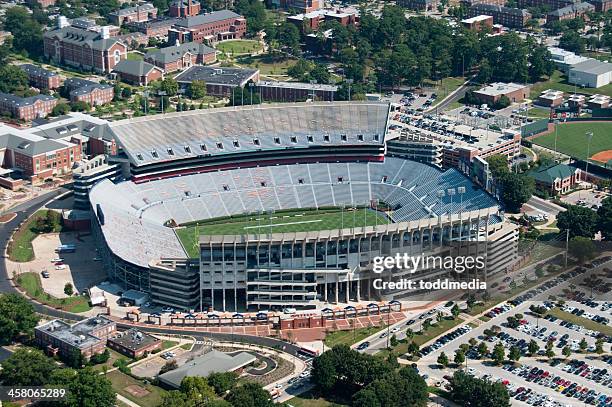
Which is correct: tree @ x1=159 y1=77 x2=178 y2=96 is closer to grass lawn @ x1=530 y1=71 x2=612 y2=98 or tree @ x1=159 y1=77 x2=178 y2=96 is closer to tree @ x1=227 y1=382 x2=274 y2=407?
grass lawn @ x1=530 y1=71 x2=612 y2=98

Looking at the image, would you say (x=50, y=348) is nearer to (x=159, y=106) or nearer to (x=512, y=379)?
(x=512, y=379)

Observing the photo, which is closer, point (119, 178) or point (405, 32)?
point (119, 178)

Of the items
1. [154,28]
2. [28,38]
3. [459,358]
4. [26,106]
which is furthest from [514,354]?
[154,28]

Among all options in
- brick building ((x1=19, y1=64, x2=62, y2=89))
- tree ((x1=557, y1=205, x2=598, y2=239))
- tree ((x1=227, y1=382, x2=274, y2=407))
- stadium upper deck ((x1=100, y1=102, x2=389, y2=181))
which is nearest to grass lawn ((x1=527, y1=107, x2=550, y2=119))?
stadium upper deck ((x1=100, y1=102, x2=389, y2=181))

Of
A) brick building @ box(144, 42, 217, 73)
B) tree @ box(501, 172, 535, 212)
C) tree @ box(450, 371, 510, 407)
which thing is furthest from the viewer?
brick building @ box(144, 42, 217, 73)

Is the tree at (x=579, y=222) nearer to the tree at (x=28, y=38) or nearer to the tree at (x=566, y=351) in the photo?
the tree at (x=566, y=351)

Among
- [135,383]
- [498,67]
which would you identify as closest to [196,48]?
[498,67]
